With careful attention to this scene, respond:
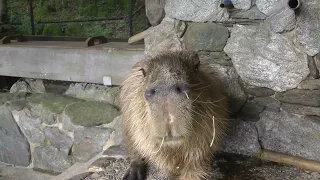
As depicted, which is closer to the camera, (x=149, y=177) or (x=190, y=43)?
(x=149, y=177)

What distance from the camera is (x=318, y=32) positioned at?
86.0 inches

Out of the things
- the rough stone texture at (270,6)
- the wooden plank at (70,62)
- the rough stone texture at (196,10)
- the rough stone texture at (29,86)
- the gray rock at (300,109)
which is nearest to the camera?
the rough stone texture at (270,6)

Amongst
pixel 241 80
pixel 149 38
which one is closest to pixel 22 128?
pixel 149 38

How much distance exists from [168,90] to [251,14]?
1.17m

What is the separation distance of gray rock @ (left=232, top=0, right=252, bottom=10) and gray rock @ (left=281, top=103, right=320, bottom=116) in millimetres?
698

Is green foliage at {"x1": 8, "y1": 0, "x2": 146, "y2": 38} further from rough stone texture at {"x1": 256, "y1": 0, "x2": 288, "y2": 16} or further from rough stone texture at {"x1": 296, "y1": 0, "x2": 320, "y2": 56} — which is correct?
rough stone texture at {"x1": 296, "y1": 0, "x2": 320, "y2": 56}

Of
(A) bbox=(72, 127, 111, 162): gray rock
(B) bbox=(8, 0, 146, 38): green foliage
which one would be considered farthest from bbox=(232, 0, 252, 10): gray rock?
(B) bbox=(8, 0, 146, 38): green foliage

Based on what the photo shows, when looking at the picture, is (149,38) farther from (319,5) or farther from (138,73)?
(319,5)

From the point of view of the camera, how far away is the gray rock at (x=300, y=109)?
2391mm

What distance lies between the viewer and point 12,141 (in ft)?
12.6

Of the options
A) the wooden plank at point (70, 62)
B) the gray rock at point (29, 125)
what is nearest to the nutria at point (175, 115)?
the wooden plank at point (70, 62)

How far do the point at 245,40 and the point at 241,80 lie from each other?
0.93 ft

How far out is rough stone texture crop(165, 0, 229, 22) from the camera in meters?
2.51

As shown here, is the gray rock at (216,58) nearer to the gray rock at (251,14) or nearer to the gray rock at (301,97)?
the gray rock at (251,14)
